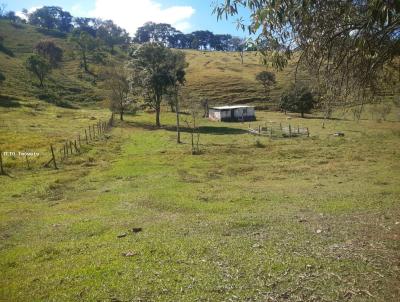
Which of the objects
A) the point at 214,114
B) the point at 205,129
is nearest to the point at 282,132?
the point at 205,129

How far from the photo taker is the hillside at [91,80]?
117 meters

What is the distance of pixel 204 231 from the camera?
1620 cm

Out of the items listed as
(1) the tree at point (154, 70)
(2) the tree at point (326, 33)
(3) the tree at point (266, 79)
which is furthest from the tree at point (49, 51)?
(2) the tree at point (326, 33)

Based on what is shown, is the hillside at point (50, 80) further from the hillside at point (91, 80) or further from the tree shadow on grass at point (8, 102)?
the tree shadow on grass at point (8, 102)

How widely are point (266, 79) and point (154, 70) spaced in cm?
5683

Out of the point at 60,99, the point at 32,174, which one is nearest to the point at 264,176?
the point at 32,174

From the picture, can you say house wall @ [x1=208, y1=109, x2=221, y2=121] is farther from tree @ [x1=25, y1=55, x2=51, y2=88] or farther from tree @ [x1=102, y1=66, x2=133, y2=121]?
tree @ [x1=25, y1=55, x2=51, y2=88]

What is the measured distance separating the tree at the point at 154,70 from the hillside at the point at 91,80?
19.2 meters

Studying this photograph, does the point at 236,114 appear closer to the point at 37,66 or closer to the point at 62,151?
the point at 62,151

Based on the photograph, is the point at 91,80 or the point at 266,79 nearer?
the point at 266,79

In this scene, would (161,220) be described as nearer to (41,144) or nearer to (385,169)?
(385,169)

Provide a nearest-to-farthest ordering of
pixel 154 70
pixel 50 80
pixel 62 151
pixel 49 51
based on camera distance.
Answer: pixel 62 151 → pixel 154 70 → pixel 50 80 → pixel 49 51

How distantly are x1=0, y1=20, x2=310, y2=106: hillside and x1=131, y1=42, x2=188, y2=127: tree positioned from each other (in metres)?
19.2

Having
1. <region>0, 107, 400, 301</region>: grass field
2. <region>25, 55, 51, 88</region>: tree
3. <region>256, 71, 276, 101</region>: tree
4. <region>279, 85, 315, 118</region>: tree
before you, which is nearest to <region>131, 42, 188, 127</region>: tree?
<region>279, 85, 315, 118</region>: tree
